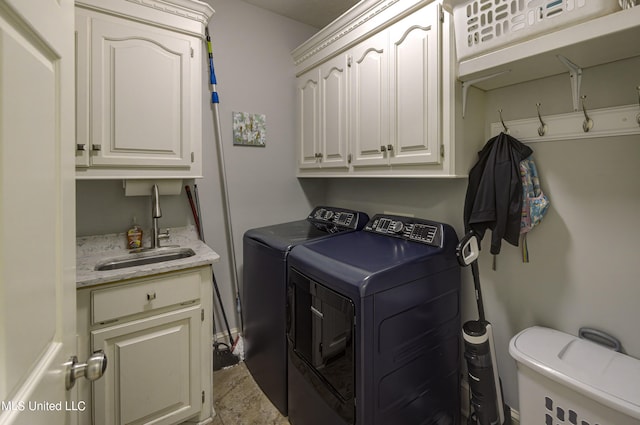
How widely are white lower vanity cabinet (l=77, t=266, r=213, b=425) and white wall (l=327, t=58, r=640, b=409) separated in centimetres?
157

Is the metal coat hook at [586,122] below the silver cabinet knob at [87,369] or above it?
above

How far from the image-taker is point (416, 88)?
1.53 metres

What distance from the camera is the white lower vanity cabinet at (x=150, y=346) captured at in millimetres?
1345

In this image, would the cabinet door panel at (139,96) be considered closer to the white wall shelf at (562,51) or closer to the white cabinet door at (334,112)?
the white cabinet door at (334,112)

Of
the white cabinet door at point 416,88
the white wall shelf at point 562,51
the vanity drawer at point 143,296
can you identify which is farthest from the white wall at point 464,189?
the vanity drawer at point 143,296

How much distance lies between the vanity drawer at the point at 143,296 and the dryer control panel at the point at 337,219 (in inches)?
37.9

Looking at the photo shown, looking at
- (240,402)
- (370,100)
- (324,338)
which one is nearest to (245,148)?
(370,100)

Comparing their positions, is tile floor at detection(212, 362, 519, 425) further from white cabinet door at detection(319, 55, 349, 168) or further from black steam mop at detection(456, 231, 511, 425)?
white cabinet door at detection(319, 55, 349, 168)

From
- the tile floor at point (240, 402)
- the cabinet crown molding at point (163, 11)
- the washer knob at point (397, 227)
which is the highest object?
the cabinet crown molding at point (163, 11)

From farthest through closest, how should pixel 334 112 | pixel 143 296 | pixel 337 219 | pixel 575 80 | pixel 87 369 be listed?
pixel 337 219 → pixel 334 112 → pixel 143 296 → pixel 575 80 → pixel 87 369

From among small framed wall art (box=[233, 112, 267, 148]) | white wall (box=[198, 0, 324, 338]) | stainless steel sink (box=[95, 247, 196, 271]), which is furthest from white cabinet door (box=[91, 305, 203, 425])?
small framed wall art (box=[233, 112, 267, 148])

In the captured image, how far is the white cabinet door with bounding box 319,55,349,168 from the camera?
2.03 meters

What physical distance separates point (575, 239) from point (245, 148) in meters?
2.14

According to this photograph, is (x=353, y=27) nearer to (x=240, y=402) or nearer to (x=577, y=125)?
(x=577, y=125)
